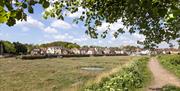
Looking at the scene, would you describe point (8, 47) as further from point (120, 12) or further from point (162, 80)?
point (120, 12)

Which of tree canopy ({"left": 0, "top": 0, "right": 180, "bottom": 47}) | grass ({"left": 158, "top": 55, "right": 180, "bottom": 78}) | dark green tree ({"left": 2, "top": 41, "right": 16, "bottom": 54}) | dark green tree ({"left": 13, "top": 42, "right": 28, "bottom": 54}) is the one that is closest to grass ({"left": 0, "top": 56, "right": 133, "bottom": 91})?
grass ({"left": 158, "top": 55, "right": 180, "bottom": 78})

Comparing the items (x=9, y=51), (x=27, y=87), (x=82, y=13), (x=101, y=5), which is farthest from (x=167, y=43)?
(x=9, y=51)

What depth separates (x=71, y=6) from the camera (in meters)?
9.03

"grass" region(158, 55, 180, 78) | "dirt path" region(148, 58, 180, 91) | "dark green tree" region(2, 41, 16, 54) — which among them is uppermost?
"dark green tree" region(2, 41, 16, 54)

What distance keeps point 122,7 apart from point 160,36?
448cm

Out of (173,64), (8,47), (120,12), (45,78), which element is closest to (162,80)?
(45,78)

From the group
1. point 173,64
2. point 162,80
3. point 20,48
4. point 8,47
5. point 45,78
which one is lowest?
point 162,80

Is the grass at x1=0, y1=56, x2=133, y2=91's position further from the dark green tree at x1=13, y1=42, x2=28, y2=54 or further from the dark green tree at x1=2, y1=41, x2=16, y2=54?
the dark green tree at x1=13, y1=42, x2=28, y2=54


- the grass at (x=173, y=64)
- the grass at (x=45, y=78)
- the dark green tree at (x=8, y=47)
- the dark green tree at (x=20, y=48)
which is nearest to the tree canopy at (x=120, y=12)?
the grass at (x=45, y=78)

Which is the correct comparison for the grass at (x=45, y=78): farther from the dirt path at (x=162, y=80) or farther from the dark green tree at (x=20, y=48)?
the dark green tree at (x=20, y=48)

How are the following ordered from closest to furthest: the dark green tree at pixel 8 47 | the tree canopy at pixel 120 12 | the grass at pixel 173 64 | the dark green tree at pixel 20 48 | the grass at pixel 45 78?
the tree canopy at pixel 120 12, the grass at pixel 45 78, the grass at pixel 173 64, the dark green tree at pixel 8 47, the dark green tree at pixel 20 48

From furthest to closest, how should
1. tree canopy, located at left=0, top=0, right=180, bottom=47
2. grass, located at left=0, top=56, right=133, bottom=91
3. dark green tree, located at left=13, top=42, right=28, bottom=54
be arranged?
dark green tree, located at left=13, top=42, right=28, bottom=54 → grass, located at left=0, top=56, right=133, bottom=91 → tree canopy, located at left=0, top=0, right=180, bottom=47

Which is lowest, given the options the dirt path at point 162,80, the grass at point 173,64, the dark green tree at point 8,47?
the dirt path at point 162,80

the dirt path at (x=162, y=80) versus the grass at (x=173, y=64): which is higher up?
the grass at (x=173, y=64)
